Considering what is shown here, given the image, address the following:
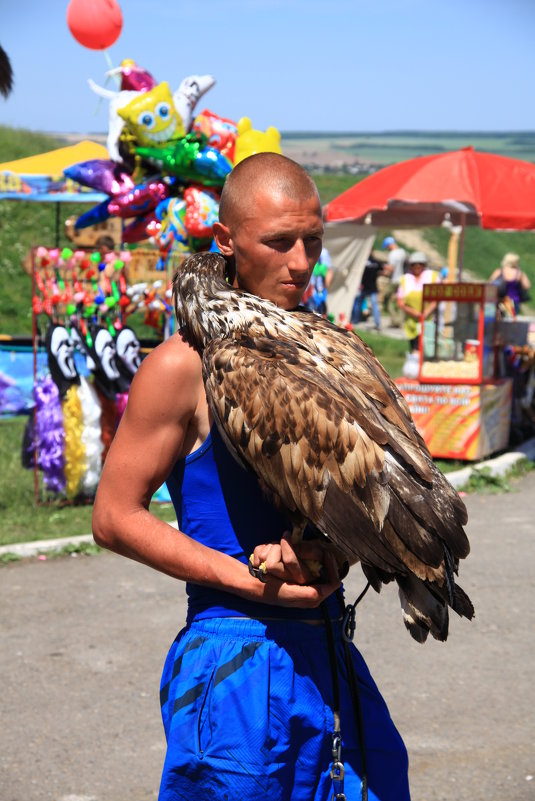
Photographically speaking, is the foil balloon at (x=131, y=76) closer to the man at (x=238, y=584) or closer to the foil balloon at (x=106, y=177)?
the foil balloon at (x=106, y=177)

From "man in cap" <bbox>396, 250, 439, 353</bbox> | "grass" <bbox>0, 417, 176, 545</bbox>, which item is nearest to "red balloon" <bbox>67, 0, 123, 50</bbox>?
"grass" <bbox>0, 417, 176, 545</bbox>

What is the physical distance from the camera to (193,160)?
25.9 ft

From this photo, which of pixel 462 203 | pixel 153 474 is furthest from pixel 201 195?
pixel 153 474

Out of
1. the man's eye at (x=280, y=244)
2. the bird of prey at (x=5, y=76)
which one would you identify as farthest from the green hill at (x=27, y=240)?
the man's eye at (x=280, y=244)

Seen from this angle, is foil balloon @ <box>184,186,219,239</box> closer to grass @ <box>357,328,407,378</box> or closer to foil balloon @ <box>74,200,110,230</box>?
foil balloon @ <box>74,200,110,230</box>

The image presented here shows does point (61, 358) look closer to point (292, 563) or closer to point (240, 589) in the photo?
point (240, 589)

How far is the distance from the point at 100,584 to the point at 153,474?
15.1 ft

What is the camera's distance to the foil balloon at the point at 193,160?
7758 millimetres

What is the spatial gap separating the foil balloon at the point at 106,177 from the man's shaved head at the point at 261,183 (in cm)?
617

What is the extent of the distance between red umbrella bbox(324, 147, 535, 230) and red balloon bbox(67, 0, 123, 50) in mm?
3241

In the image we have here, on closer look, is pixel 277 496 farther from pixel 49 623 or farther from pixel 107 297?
pixel 107 297

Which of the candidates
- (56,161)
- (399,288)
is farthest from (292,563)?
(399,288)

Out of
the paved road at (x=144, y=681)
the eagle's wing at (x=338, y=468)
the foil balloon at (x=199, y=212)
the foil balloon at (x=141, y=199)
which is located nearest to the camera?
the eagle's wing at (x=338, y=468)

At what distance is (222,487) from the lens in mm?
2344
